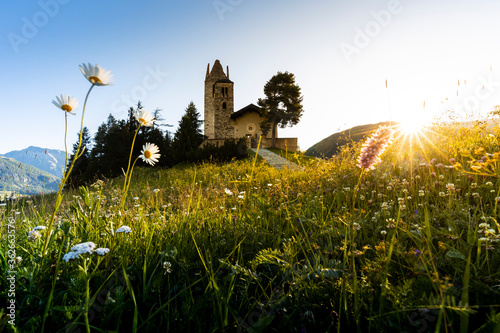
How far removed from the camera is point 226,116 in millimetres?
37281

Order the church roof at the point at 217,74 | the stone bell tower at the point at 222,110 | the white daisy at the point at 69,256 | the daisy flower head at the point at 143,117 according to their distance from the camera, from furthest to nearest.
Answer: the church roof at the point at 217,74 → the stone bell tower at the point at 222,110 → the daisy flower head at the point at 143,117 → the white daisy at the point at 69,256

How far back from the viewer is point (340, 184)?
13.6 feet

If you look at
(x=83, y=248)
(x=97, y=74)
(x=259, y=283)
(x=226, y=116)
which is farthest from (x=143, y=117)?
(x=226, y=116)

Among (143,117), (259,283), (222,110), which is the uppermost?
(222,110)

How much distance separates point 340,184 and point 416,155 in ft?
5.24

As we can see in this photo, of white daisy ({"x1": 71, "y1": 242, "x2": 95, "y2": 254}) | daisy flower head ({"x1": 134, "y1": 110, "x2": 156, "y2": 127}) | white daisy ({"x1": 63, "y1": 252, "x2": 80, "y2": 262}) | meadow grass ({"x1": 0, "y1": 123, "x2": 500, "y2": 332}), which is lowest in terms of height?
meadow grass ({"x1": 0, "y1": 123, "x2": 500, "y2": 332})

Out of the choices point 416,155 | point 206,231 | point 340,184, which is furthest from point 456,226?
point 416,155

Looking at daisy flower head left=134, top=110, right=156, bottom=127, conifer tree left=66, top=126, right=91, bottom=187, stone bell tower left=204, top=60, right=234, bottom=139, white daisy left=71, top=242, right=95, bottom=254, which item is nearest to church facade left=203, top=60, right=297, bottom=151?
stone bell tower left=204, top=60, right=234, bottom=139

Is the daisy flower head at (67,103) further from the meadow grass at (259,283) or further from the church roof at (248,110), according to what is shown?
the church roof at (248,110)

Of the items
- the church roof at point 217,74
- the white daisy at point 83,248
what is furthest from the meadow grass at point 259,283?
the church roof at point 217,74

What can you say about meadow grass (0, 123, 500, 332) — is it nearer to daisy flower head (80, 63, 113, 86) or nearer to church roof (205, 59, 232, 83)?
daisy flower head (80, 63, 113, 86)

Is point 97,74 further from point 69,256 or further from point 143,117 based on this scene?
point 69,256

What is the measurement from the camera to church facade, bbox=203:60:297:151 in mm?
33875

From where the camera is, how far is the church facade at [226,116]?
3388 centimetres
